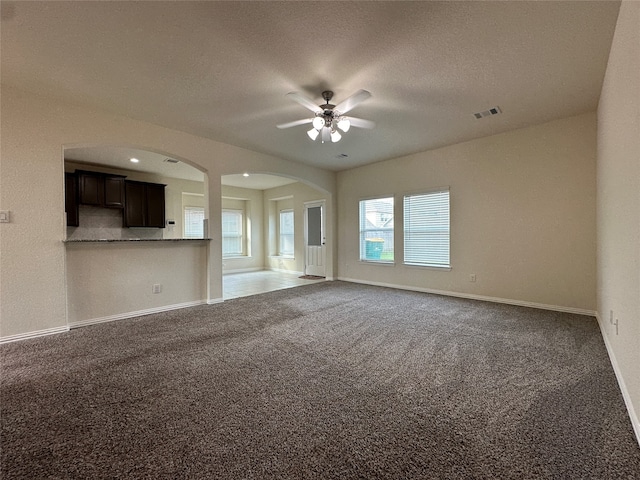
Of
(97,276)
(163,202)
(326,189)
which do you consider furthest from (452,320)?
(163,202)

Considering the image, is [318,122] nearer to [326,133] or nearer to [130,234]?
[326,133]

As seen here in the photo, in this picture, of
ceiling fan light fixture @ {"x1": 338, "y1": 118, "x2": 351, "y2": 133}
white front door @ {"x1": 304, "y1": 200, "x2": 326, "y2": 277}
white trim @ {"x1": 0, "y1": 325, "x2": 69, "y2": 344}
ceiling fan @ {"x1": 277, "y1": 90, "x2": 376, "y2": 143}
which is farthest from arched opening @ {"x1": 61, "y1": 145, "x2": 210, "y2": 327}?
white front door @ {"x1": 304, "y1": 200, "x2": 326, "y2": 277}

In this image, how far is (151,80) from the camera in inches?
112

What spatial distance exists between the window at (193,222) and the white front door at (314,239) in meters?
2.91

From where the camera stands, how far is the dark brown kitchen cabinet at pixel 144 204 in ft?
20.8

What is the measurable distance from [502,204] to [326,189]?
3.57 m

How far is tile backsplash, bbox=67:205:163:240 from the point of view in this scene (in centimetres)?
596

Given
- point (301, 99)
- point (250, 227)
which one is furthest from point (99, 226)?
point (301, 99)

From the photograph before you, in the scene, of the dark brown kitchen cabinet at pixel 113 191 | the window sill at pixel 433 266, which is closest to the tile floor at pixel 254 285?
the window sill at pixel 433 266

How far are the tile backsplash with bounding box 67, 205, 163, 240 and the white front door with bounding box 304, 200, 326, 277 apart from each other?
4.25 meters

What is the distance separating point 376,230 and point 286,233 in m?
3.65

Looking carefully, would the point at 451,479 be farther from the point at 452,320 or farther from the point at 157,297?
the point at 157,297

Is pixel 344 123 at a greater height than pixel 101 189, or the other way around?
pixel 344 123

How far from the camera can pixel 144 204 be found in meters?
6.55
